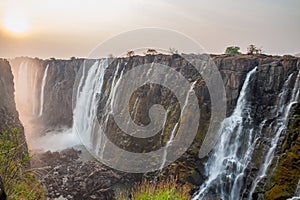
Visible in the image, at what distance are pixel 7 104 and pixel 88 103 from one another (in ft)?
39.1

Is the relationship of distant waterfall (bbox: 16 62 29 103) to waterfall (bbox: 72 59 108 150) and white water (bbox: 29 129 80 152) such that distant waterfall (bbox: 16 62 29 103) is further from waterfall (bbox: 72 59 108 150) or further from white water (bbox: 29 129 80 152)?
waterfall (bbox: 72 59 108 150)

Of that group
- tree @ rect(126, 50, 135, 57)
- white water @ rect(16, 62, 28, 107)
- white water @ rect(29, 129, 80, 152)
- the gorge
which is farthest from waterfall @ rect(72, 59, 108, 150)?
white water @ rect(16, 62, 28, 107)

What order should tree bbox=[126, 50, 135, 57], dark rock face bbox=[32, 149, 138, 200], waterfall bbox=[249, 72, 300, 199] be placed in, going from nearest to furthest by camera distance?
waterfall bbox=[249, 72, 300, 199] < dark rock face bbox=[32, 149, 138, 200] < tree bbox=[126, 50, 135, 57]

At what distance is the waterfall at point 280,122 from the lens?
1157 cm

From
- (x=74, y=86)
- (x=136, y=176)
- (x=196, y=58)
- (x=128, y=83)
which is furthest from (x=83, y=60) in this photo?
(x=136, y=176)

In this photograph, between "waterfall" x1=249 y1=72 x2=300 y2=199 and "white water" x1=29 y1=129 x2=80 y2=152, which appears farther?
"white water" x1=29 y1=129 x2=80 y2=152

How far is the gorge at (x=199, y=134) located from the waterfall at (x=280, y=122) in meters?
0.05

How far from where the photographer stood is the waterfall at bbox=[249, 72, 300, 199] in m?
11.6

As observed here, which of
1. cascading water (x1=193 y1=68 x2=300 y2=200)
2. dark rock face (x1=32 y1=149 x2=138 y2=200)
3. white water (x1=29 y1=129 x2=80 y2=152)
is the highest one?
cascading water (x1=193 y1=68 x2=300 y2=200)

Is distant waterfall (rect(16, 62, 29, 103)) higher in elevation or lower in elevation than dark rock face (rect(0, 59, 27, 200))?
higher

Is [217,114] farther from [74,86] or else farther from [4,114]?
[74,86]

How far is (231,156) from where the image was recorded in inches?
524

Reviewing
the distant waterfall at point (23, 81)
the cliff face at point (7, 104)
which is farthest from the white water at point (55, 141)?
the distant waterfall at point (23, 81)

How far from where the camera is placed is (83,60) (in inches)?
1183
